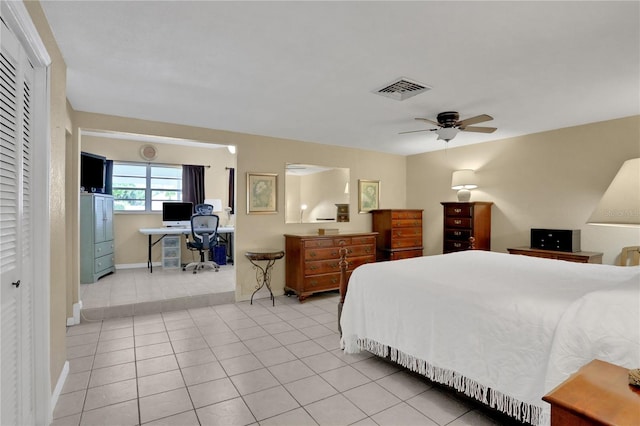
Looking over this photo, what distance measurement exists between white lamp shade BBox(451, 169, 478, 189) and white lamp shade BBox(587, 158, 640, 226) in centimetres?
390

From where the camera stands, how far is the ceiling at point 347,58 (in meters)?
1.83

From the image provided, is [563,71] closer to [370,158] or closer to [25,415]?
[370,158]

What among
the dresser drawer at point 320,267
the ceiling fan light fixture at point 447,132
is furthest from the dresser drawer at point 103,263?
the ceiling fan light fixture at point 447,132

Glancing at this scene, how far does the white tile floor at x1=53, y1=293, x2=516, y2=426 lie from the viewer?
204 centimetres

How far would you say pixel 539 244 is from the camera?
4.20m

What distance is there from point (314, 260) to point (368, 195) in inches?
72.0

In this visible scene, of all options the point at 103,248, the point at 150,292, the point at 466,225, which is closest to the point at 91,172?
the point at 103,248

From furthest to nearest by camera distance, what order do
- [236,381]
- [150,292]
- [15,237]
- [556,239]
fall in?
[150,292], [556,239], [236,381], [15,237]

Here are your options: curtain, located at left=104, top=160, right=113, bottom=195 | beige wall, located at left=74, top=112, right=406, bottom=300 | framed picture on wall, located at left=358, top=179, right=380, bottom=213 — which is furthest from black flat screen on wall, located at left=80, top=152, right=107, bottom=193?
framed picture on wall, located at left=358, top=179, right=380, bottom=213

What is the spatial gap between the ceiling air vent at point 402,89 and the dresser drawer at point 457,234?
8.65ft

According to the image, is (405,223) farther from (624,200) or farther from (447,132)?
(624,200)

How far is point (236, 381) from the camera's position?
245 centimetres

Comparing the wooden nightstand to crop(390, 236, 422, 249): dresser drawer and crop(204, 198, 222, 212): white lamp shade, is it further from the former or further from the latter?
crop(204, 198, 222, 212): white lamp shade

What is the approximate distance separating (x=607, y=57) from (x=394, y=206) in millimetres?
4119
